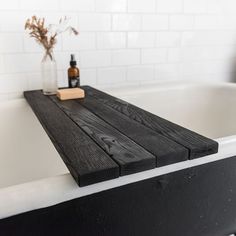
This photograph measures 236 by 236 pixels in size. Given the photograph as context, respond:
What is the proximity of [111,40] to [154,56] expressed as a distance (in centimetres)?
30

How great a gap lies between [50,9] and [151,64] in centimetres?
67

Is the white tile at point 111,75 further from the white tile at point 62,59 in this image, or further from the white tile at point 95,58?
the white tile at point 62,59

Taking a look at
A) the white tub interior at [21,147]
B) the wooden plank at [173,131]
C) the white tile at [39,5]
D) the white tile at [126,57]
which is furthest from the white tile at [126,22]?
the white tub interior at [21,147]

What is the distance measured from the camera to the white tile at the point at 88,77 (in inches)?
63.9

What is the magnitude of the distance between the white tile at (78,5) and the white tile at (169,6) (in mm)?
429

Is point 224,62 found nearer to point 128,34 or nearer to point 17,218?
point 128,34

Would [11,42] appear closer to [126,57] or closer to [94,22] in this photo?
[94,22]

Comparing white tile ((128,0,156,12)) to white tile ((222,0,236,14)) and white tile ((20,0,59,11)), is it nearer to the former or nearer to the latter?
white tile ((20,0,59,11))

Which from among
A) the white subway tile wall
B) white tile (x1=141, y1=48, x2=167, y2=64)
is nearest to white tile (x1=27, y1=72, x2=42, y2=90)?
the white subway tile wall

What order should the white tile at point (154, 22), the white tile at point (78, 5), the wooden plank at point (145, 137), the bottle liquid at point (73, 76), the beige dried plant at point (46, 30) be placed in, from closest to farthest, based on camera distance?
the wooden plank at point (145, 137), the beige dried plant at point (46, 30), the bottle liquid at point (73, 76), the white tile at point (78, 5), the white tile at point (154, 22)

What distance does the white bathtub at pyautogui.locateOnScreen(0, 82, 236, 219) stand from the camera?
613 mm

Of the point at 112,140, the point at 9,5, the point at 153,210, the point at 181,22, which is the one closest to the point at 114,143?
the point at 112,140

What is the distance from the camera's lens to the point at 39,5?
142 cm

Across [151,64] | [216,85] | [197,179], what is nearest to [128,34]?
[151,64]
